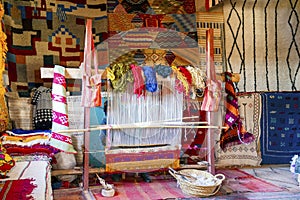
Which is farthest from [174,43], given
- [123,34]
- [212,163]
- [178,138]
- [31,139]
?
[31,139]

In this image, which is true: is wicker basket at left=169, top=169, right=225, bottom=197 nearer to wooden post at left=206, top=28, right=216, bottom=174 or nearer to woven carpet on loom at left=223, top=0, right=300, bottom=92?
wooden post at left=206, top=28, right=216, bottom=174

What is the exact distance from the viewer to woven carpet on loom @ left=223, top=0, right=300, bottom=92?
4.10m

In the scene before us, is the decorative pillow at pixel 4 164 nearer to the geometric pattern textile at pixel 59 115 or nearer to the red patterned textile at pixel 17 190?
the red patterned textile at pixel 17 190

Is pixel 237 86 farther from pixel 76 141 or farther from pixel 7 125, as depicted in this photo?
pixel 7 125

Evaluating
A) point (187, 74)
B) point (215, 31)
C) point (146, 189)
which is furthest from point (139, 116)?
point (215, 31)

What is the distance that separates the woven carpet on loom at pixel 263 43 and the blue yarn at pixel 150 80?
1.50 m

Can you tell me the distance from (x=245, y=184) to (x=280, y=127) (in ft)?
3.84

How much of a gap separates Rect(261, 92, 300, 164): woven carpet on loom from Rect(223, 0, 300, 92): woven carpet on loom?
7.6 inches

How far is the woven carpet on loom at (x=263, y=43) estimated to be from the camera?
410cm

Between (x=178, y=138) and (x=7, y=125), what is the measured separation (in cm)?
162

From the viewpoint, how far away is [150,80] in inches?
115

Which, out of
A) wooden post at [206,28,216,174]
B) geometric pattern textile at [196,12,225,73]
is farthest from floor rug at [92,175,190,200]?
geometric pattern textile at [196,12,225,73]

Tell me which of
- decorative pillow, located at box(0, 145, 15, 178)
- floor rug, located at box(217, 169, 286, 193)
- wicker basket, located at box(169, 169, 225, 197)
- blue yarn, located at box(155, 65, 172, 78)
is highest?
blue yarn, located at box(155, 65, 172, 78)

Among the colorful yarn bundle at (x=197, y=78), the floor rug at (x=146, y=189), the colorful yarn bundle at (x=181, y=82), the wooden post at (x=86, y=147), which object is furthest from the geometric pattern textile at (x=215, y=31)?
the wooden post at (x=86, y=147)
